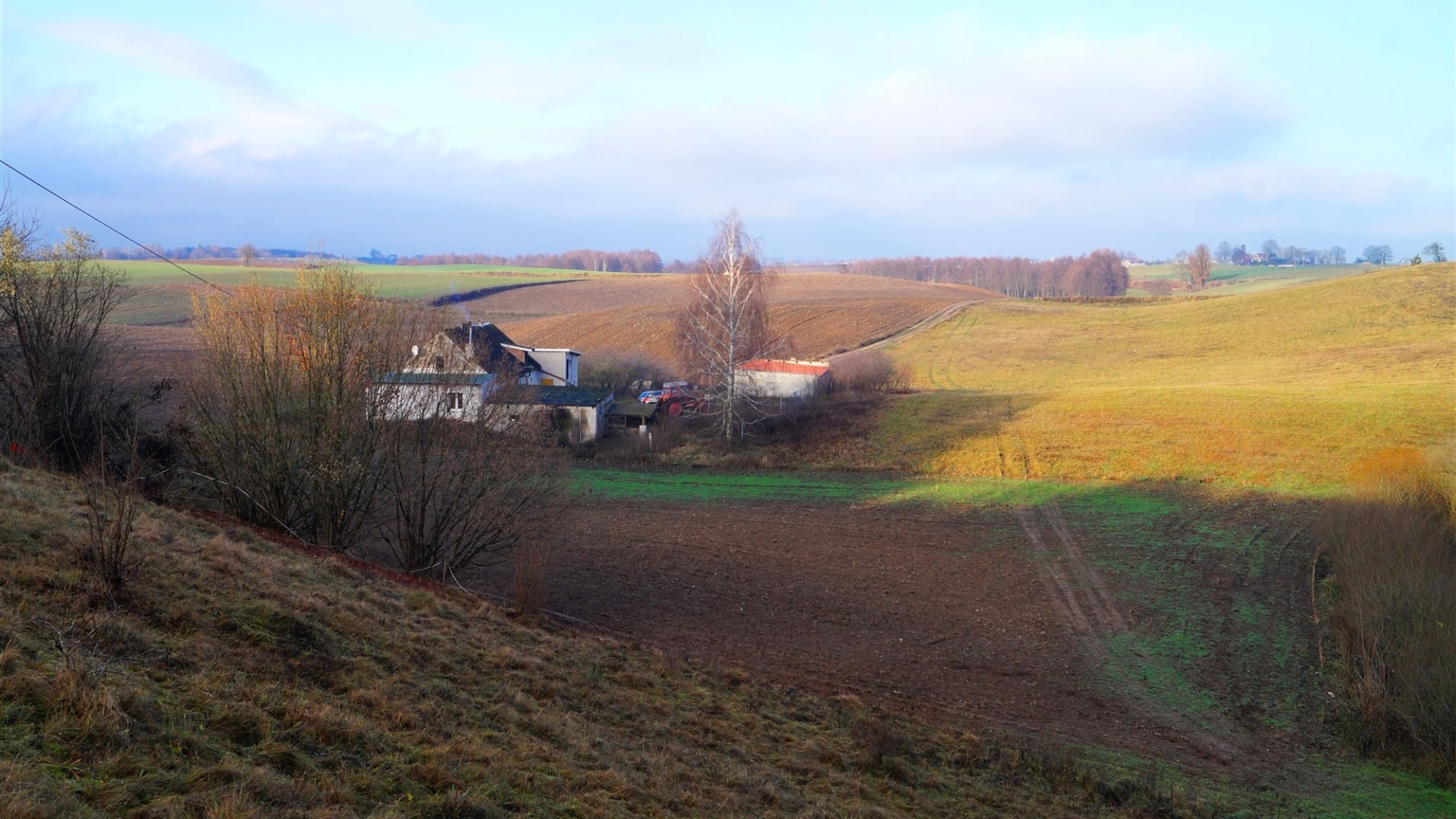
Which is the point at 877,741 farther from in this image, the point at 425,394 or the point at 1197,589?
the point at 1197,589

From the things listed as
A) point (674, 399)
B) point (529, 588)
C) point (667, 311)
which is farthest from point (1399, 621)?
point (667, 311)

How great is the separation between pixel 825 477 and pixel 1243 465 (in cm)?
1505

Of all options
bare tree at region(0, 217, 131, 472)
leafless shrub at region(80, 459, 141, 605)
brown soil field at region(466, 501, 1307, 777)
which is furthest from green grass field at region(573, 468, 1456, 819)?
bare tree at region(0, 217, 131, 472)

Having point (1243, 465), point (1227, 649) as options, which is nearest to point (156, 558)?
point (1227, 649)

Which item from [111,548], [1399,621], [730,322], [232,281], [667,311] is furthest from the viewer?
[667,311]

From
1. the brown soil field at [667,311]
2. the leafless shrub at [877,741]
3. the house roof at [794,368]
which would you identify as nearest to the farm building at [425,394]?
the leafless shrub at [877,741]

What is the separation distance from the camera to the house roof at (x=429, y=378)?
17.7 m

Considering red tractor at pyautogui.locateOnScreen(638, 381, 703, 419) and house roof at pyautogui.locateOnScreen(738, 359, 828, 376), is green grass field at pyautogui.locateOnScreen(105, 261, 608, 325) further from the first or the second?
house roof at pyautogui.locateOnScreen(738, 359, 828, 376)

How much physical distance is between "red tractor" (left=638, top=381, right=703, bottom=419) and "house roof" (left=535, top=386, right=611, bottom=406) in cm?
286

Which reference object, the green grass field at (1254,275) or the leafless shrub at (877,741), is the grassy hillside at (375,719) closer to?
the leafless shrub at (877,741)

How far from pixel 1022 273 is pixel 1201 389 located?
325ft

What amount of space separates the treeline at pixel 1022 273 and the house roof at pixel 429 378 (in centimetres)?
10853

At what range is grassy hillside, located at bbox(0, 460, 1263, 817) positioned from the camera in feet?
18.4

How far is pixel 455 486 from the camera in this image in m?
17.4
